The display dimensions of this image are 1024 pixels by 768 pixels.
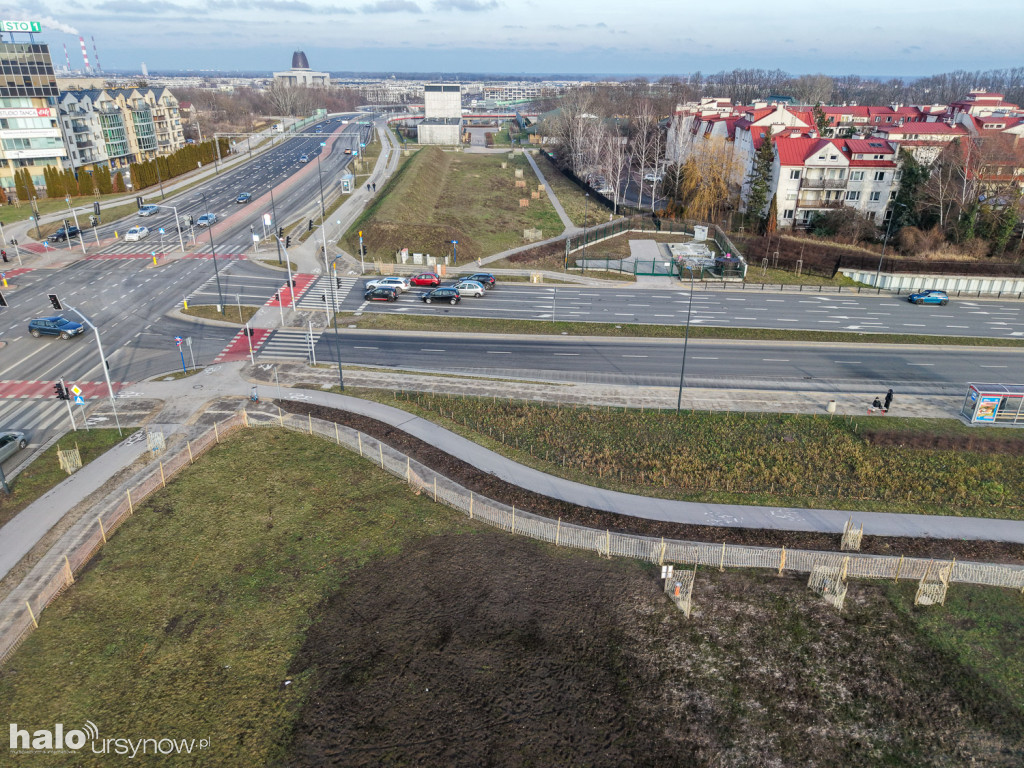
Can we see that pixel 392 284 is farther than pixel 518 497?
Yes

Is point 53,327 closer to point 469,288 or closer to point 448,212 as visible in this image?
point 469,288

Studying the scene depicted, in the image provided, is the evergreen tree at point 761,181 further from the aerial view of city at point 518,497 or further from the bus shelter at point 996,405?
the bus shelter at point 996,405

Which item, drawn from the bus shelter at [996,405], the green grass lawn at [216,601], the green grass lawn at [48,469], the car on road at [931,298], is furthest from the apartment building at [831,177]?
the green grass lawn at [48,469]

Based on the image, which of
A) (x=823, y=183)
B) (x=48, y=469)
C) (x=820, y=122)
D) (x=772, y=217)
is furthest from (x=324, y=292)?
(x=820, y=122)

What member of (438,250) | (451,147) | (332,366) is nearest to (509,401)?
(332,366)

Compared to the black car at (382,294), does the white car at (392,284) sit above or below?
above

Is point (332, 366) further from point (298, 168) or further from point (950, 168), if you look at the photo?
point (298, 168)
